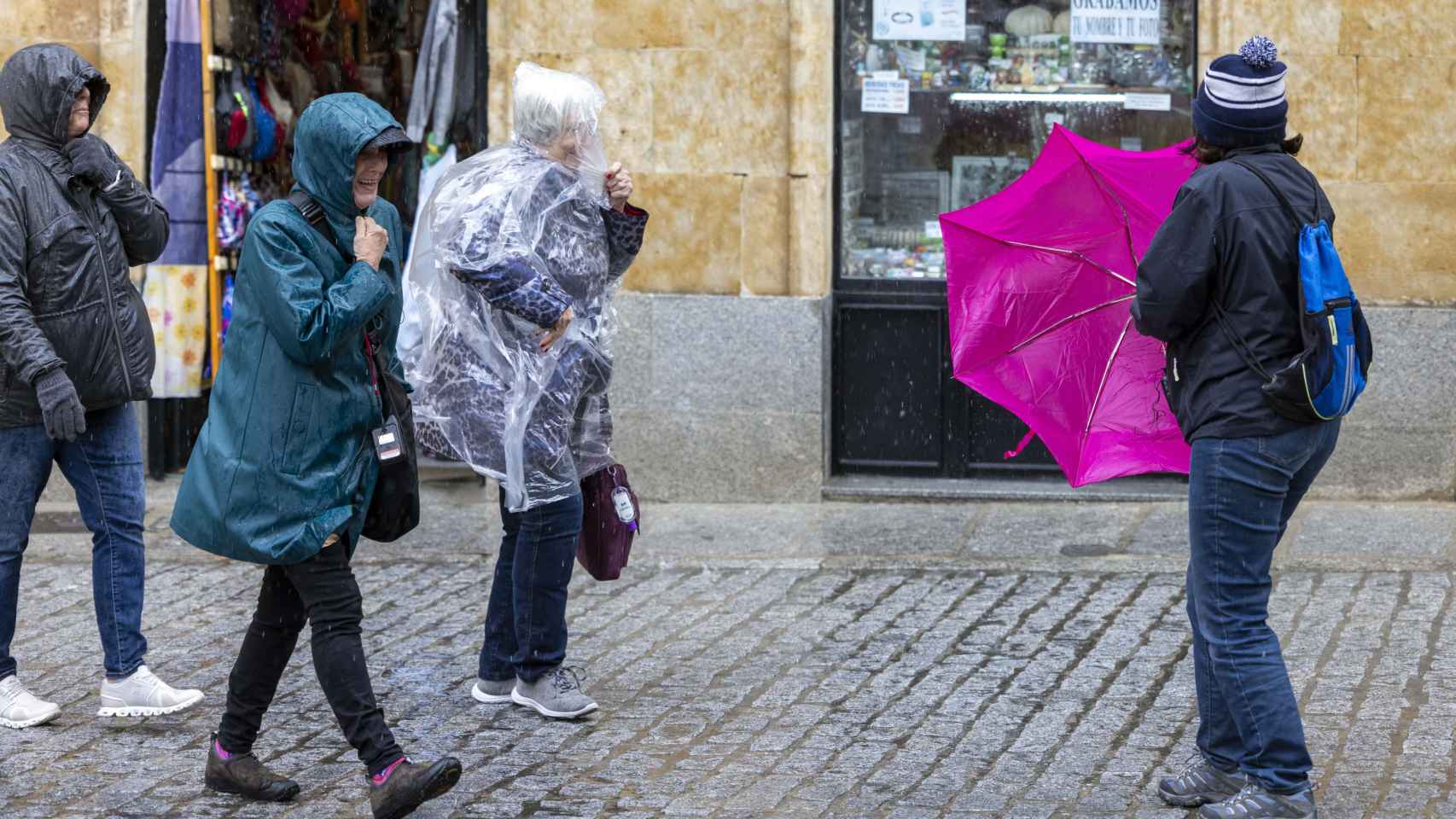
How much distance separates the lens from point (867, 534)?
25.5 feet

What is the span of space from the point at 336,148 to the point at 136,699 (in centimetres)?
192

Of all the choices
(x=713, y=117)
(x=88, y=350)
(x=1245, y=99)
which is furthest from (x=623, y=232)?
(x=713, y=117)

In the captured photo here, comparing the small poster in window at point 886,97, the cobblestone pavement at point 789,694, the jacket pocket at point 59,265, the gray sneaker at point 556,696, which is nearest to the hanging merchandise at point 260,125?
the cobblestone pavement at point 789,694

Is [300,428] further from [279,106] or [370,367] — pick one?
[279,106]

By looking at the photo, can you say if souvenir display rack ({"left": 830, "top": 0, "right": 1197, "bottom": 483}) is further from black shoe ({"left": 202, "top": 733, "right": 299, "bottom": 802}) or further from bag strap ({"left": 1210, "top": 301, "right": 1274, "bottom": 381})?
black shoe ({"left": 202, "top": 733, "right": 299, "bottom": 802})

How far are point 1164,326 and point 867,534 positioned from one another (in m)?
3.59

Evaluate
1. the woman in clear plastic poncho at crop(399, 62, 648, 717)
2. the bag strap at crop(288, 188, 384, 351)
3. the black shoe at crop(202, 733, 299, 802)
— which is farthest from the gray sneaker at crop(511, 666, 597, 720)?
the bag strap at crop(288, 188, 384, 351)

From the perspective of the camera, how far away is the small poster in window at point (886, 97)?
8.64 meters

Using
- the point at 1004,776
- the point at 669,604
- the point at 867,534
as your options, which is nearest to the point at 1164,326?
the point at 1004,776

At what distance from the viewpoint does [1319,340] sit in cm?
410

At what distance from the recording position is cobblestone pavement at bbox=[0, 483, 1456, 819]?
A: 15.3ft

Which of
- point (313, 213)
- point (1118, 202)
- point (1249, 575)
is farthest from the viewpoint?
point (1118, 202)

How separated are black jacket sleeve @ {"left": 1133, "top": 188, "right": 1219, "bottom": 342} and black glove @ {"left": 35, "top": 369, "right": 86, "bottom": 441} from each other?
2.78m

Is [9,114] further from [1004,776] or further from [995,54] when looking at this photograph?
[995,54]
